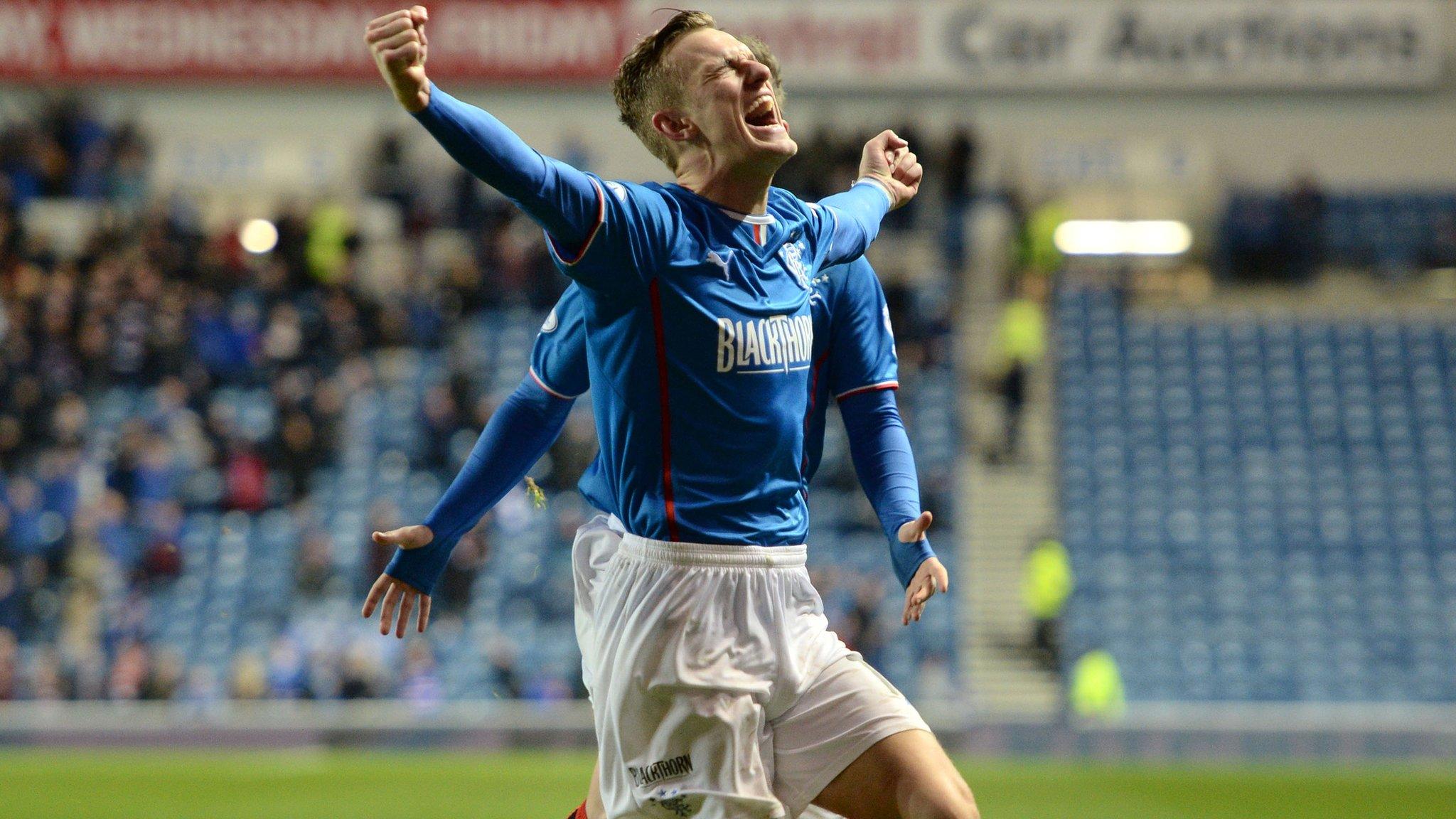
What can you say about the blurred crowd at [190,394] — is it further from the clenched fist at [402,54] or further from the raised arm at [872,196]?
the clenched fist at [402,54]

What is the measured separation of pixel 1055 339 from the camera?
746 inches

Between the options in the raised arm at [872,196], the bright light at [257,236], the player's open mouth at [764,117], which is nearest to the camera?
the player's open mouth at [764,117]

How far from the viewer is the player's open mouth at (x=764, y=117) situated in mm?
3436

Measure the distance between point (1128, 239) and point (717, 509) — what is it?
57.5 feet

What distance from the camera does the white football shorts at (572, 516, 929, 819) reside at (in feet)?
11.0

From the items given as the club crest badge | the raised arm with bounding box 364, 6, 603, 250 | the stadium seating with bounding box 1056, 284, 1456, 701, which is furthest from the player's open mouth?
the stadium seating with bounding box 1056, 284, 1456, 701

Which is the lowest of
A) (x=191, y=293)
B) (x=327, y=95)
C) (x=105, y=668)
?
(x=105, y=668)

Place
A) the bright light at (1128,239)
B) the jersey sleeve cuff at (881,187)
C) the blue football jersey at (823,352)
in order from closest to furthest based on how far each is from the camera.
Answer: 1. the blue football jersey at (823,352)
2. the jersey sleeve cuff at (881,187)
3. the bright light at (1128,239)

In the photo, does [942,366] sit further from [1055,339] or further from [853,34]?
[853,34]

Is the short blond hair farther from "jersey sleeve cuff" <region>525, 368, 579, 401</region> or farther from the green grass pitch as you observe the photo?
the green grass pitch

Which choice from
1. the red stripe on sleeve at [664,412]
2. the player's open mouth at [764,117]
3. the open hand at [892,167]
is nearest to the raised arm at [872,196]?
the open hand at [892,167]

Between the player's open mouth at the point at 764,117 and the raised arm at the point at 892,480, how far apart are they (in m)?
0.71

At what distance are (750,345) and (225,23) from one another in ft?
59.8

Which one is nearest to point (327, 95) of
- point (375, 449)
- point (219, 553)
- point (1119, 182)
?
point (375, 449)
